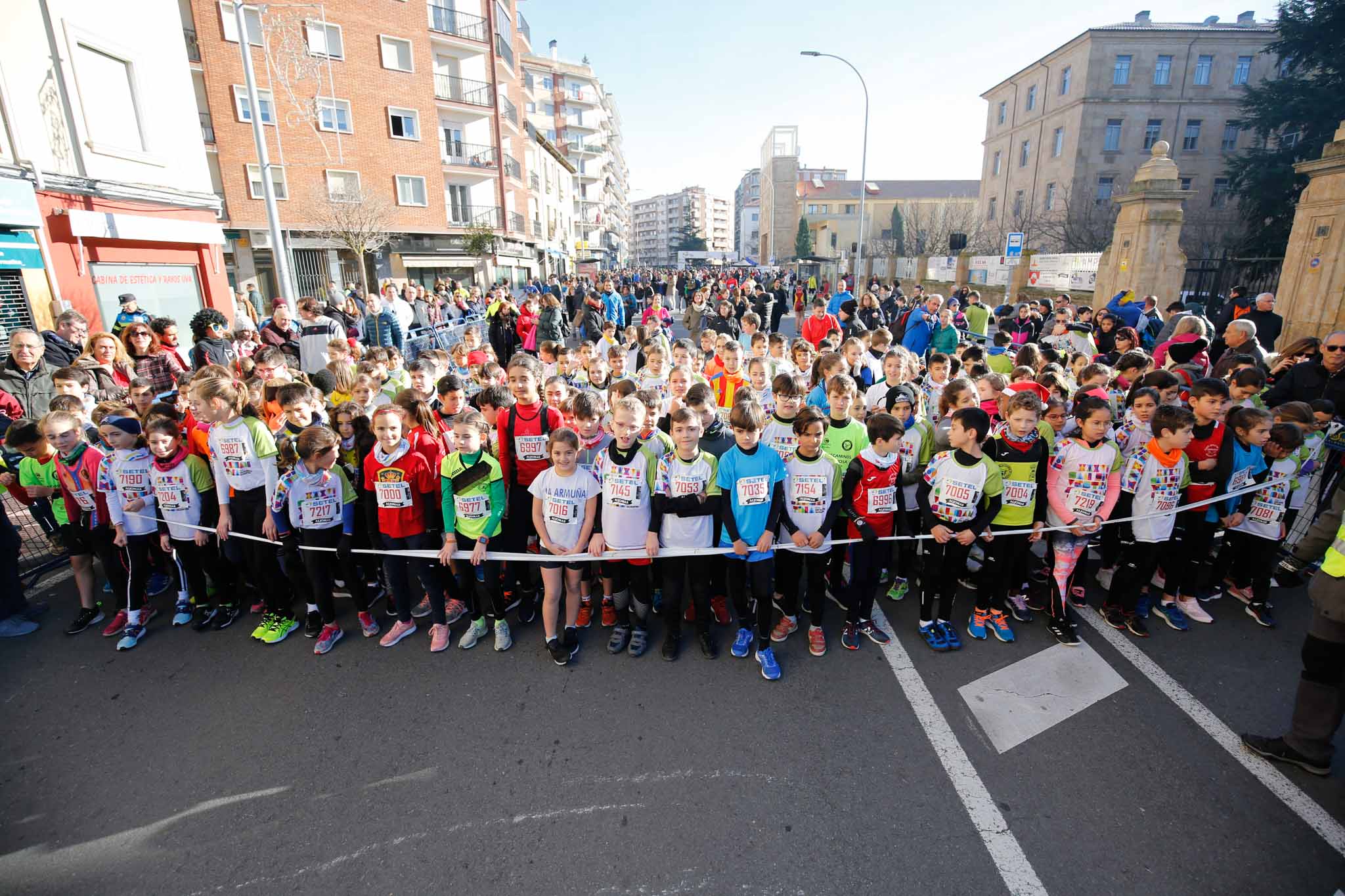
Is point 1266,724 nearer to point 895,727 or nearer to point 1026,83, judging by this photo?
point 895,727

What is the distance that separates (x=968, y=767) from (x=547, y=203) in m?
49.7

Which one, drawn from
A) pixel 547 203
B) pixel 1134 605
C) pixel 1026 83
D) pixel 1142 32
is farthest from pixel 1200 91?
pixel 1134 605

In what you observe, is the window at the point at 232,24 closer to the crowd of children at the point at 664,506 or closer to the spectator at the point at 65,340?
the spectator at the point at 65,340

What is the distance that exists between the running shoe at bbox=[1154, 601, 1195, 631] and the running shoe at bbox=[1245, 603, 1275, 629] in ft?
1.33

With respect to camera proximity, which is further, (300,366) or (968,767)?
(300,366)

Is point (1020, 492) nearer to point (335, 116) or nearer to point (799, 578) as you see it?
point (799, 578)

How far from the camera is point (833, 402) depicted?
14.9 ft

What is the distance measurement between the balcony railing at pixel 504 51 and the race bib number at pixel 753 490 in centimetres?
3661

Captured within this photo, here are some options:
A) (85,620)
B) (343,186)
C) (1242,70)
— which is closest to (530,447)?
(85,620)

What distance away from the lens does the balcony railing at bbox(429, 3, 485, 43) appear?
29.9 metres

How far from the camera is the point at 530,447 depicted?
15.5 feet

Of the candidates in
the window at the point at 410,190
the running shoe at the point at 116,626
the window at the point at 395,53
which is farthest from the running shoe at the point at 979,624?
the window at the point at 395,53

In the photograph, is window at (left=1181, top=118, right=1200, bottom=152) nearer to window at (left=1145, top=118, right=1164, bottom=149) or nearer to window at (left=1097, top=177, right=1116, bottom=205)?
Answer: window at (left=1145, top=118, right=1164, bottom=149)

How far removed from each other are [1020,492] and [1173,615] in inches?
62.0
